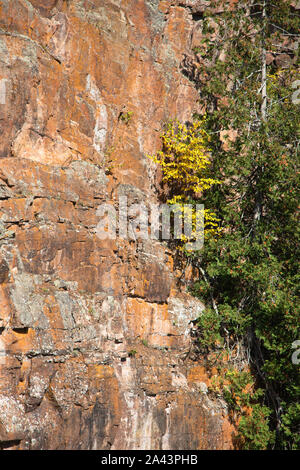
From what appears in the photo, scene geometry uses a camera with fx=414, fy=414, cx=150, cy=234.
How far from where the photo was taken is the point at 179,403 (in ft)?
28.4

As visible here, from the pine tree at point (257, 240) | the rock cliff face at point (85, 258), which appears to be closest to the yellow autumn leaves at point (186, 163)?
the pine tree at point (257, 240)

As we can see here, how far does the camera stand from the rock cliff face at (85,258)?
7391 millimetres

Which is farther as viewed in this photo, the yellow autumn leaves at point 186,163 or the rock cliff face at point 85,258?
the yellow autumn leaves at point 186,163

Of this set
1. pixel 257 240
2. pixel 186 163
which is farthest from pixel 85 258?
pixel 257 240

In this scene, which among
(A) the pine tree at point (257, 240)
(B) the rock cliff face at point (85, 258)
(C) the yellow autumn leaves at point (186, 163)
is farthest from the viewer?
(C) the yellow autumn leaves at point (186, 163)

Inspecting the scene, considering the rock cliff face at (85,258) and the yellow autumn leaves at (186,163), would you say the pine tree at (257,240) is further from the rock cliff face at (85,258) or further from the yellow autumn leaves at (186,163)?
A: the rock cliff face at (85,258)

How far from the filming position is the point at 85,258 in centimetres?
870

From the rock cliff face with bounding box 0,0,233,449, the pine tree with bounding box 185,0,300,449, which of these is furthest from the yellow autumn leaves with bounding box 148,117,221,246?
the rock cliff face with bounding box 0,0,233,449

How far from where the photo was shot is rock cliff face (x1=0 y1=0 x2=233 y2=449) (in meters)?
7.39

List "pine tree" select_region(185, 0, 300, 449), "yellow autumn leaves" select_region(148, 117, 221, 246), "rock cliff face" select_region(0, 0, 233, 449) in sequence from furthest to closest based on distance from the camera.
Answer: "yellow autumn leaves" select_region(148, 117, 221, 246) → "pine tree" select_region(185, 0, 300, 449) → "rock cliff face" select_region(0, 0, 233, 449)

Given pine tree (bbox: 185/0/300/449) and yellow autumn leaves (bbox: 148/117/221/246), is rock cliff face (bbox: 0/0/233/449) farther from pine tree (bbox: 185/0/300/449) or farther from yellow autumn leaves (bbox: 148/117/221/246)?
pine tree (bbox: 185/0/300/449)

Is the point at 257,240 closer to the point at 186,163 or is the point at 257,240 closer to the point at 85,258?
the point at 186,163

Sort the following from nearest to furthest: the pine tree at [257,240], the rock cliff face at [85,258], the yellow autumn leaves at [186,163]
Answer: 1. the rock cliff face at [85,258]
2. the pine tree at [257,240]
3. the yellow autumn leaves at [186,163]
